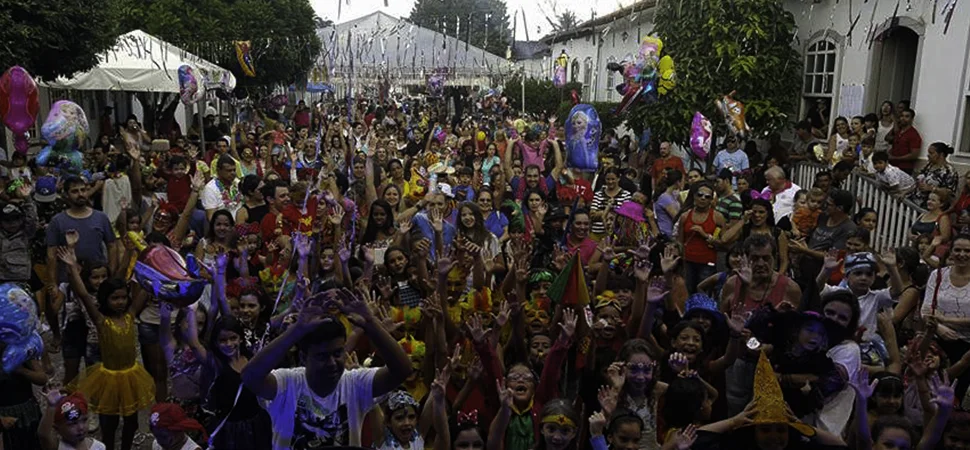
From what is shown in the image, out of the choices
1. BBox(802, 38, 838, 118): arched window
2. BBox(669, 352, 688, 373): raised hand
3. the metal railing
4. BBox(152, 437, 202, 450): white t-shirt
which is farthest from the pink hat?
BBox(802, 38, 838, 118): arched window

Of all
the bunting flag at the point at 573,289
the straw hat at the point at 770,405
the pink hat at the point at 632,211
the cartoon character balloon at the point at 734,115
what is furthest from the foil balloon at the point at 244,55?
the straw hat at the point at 770,405

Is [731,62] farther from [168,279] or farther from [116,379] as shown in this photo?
[116,379]

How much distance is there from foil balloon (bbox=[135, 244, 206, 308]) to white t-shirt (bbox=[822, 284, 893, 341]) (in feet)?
11.4

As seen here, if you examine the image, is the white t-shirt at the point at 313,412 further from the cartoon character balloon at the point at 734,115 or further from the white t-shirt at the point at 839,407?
the cartoon character balloon at the point at 734,115

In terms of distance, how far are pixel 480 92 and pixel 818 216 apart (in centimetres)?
2436

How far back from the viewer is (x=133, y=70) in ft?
43.4

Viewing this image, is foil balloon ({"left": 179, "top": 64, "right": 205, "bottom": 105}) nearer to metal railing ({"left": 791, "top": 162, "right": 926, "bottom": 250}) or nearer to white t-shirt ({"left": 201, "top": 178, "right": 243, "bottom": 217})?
white t-shirt ({"left": 201, "top": 178, "right": 243, "bottom": 217})

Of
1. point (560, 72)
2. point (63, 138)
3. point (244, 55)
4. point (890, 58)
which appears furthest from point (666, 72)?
point (560, 72)

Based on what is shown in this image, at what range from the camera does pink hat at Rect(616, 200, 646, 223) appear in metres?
7.07

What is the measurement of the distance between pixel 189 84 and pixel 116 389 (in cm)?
981

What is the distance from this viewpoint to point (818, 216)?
22.6 feet

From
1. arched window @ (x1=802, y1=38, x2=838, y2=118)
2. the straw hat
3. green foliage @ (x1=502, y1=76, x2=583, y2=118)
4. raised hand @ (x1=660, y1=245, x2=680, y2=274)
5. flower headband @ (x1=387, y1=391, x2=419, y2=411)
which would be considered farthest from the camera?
green foliage @ (x1=502, y1=76, x2=583, y2=118)

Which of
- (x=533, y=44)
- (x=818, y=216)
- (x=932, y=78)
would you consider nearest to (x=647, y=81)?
(x=932, y=78)

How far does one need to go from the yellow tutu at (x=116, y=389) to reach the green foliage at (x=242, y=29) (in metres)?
14.9
